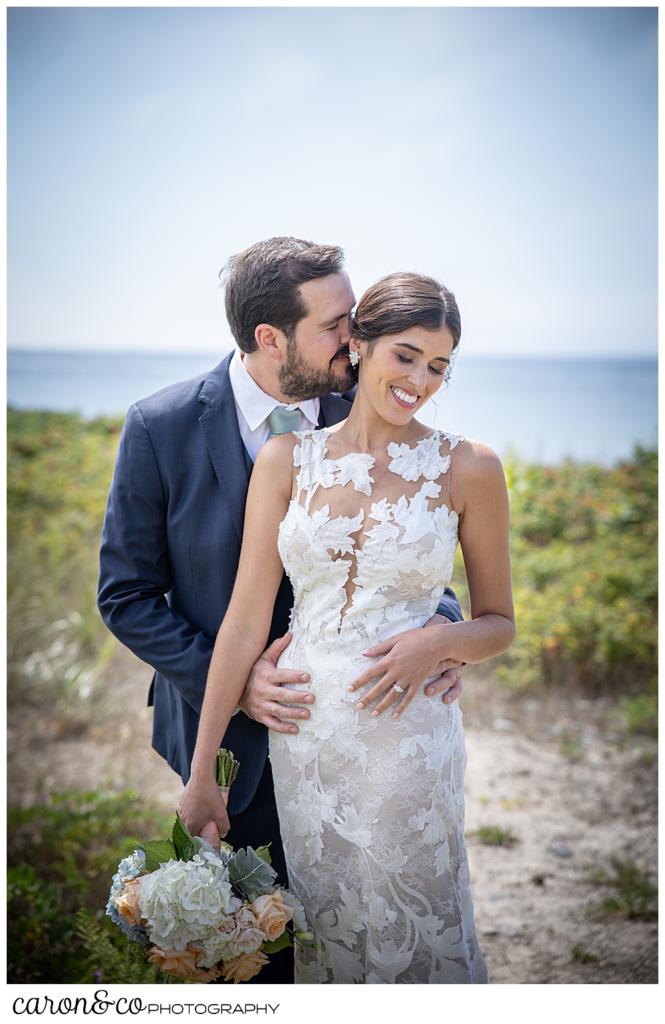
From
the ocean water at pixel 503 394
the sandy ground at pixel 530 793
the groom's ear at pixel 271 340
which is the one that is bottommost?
the sandy ground at pixel 530 793

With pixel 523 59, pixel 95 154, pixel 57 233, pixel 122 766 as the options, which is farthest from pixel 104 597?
pixel 57 233

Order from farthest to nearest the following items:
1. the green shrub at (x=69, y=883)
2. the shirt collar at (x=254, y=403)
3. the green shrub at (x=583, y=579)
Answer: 1. the green shrub at (x=583, y=579)
2. the green shrub at (x=69, y=883)
3. the shirt collar at (x=254, y=403)

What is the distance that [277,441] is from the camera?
235 centimetres

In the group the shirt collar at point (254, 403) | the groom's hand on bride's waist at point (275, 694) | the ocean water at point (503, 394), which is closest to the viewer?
the groom's hand on bride's waist at point (275, 694)

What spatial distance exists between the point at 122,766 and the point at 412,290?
12.1ft

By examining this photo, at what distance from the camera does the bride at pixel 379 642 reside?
7.14ft

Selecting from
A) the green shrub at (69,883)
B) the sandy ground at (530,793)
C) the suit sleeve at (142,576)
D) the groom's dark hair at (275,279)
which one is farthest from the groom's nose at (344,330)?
the sandy ground at (530,793)

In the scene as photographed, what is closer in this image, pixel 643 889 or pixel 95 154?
pixel 643 889

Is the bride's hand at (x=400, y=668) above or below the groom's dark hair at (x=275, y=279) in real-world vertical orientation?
below

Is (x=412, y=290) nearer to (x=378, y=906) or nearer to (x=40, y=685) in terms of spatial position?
(x=378, y=906)

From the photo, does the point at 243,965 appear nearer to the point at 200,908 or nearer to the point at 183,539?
the point at 200,908

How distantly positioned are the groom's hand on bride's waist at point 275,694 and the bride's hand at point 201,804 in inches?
8.5

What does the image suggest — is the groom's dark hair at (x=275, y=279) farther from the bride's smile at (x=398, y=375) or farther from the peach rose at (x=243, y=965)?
the peach rose at (x=243, y=965)

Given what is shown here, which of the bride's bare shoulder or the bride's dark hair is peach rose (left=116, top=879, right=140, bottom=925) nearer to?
the bride's bare shoulder
